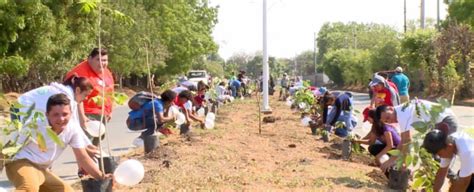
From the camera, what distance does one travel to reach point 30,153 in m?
5.02

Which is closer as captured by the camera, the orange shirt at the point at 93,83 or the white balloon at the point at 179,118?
the orange shirt at the point at 93,83

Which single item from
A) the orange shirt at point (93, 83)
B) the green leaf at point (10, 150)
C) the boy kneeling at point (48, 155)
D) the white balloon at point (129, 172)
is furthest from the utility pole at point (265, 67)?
the green leaf at point (10, 150)

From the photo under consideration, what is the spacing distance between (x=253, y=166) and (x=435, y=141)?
366 cm

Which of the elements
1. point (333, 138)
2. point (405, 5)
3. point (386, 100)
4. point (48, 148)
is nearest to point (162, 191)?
point (48, 148)

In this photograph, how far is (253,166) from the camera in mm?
8312

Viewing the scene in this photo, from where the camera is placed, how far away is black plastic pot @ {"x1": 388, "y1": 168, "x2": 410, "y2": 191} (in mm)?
7035

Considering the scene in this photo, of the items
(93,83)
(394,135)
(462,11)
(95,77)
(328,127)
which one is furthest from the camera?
(462,11)

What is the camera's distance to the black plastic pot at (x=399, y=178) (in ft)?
23.1

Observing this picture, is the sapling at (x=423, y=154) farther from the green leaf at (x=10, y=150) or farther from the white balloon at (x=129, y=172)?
the green leaf at (x=10, y=150)

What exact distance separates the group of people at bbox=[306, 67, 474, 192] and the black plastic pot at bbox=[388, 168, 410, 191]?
3.4 inches

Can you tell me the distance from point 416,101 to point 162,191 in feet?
8.89

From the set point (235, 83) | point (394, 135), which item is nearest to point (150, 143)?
point (394, 135)

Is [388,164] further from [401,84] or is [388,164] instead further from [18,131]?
[401,84]

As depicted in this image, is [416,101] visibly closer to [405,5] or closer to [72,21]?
[72,21]
